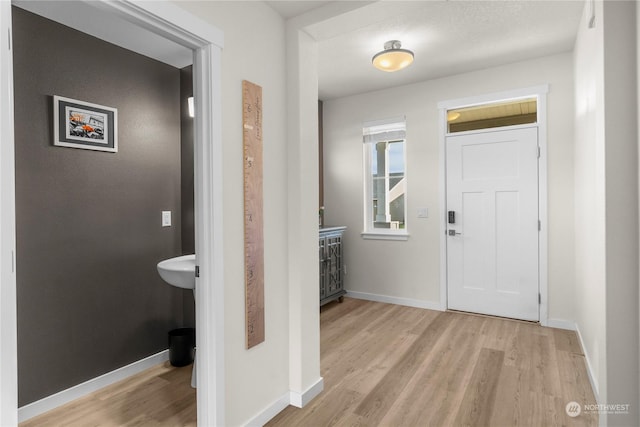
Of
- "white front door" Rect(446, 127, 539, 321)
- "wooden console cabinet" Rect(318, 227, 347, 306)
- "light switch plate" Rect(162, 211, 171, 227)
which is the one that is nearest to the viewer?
"light switch plate" Rect(162, 211, 171, 227)

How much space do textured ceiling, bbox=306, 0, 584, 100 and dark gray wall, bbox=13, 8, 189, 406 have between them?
1.48m

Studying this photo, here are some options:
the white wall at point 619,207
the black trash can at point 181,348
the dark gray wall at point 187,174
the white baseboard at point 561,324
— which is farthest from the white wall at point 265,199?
the white baseboard at point 561,324

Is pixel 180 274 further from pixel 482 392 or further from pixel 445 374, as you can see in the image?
pixel 482 392

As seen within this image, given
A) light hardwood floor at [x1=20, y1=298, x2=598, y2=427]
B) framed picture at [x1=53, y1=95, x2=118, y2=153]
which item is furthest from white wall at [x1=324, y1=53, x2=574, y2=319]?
framed picture at [x1=53, y1=95, x2=118, y2=153]

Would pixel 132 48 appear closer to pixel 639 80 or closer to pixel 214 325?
pixel 214 325

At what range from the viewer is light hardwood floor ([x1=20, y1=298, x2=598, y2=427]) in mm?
2105

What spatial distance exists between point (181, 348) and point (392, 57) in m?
2.88

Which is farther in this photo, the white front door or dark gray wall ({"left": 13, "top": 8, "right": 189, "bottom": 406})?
the white front door

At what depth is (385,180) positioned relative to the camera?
4.61 m

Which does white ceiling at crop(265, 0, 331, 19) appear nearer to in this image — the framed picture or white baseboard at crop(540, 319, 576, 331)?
the framed picture

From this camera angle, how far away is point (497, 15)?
8.87 feet

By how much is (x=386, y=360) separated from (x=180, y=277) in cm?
169

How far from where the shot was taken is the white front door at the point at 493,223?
3.65m

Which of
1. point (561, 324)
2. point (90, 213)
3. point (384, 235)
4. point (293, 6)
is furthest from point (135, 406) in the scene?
point (561, 324)
